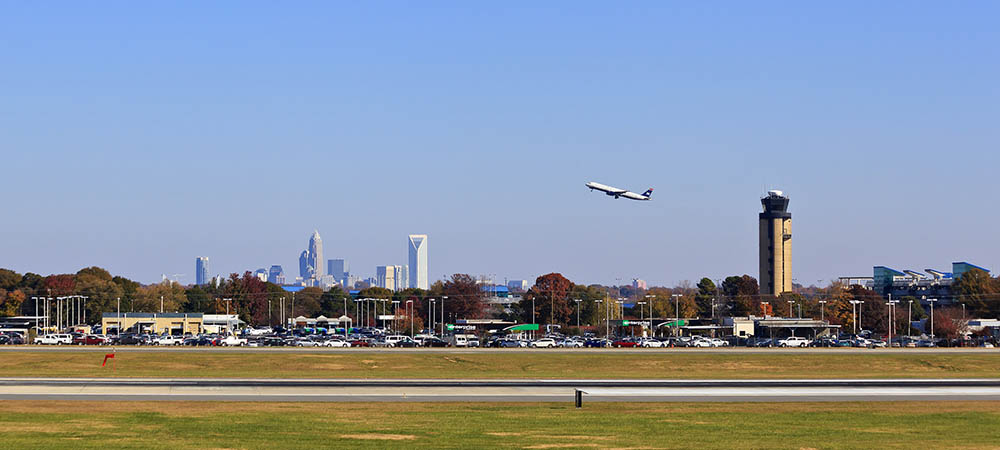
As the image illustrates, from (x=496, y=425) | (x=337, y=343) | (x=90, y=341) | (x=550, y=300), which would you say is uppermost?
(x=550, y=300)

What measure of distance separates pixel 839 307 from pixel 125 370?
463ft

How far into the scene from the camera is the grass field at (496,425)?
1506 inches

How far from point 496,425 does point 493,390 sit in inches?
635

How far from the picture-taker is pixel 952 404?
51656 mm

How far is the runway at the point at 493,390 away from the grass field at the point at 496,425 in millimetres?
2943

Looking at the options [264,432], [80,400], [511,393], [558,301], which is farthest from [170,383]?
[558,301]

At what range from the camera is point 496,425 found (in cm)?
4275

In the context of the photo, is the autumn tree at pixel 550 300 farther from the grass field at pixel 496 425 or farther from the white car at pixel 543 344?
the grass field at pixel 496 425

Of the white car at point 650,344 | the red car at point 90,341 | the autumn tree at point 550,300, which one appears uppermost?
the autumn tree at point 550,300

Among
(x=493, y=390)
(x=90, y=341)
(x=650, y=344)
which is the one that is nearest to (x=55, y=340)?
(x=90, y=341)

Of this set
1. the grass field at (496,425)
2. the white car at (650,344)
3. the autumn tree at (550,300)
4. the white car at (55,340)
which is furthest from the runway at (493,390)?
the autumn tree at (550,300)

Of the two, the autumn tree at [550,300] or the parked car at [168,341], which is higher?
the autumn tree at [550,300]

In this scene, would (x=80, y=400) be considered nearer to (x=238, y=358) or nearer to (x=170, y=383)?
(x=170, y=383)

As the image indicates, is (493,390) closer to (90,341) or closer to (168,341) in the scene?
(168,341)
